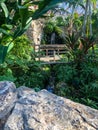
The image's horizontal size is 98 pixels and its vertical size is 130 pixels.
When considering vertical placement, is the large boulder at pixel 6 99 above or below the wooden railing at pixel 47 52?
above

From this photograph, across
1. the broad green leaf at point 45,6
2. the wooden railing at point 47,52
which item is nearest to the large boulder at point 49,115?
the broad green leaf at point 45,6

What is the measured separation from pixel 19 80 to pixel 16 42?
1.08 m

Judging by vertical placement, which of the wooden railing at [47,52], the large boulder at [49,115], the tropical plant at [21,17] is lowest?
the wooden railing at [47,52]

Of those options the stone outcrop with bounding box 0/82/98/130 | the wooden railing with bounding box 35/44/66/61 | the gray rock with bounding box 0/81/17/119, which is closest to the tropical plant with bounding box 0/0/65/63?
the gray rock with bounding box 0/81/17/119

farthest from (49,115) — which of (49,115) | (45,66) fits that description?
(45,66)

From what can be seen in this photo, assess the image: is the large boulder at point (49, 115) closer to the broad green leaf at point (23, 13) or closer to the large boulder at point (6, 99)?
the large boulder at point (6, 99)

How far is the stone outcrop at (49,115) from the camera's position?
74.0 inches

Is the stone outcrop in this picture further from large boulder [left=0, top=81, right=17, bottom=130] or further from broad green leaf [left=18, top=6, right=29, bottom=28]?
broad green leaf [left=18, top=6, right=29, bottom=28]

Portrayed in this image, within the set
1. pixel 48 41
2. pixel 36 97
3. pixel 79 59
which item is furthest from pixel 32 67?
pixel 48 41

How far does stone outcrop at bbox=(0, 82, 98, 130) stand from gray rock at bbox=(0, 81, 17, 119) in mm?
74

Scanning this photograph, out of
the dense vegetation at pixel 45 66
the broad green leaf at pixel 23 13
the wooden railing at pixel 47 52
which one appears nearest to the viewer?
the broad green leaf at pixel 23 13

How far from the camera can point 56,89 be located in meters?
5.24

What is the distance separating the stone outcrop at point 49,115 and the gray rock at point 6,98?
74mm

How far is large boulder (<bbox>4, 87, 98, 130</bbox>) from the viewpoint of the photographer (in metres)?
1.88
